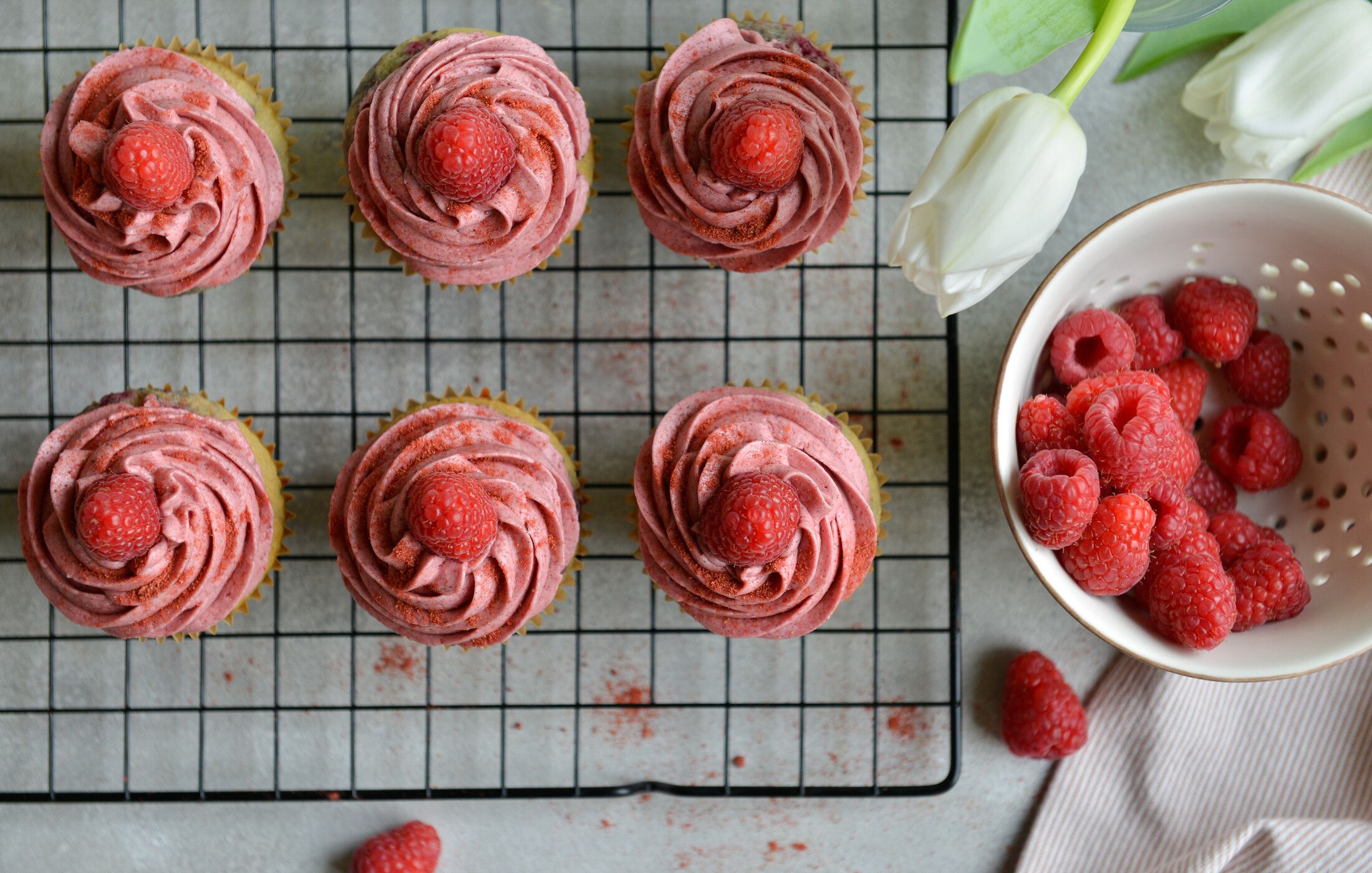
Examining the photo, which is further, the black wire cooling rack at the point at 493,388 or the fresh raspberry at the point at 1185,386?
the black wire cooling rack at the point at 493,388

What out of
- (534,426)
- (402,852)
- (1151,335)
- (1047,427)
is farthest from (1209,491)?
(402,852)

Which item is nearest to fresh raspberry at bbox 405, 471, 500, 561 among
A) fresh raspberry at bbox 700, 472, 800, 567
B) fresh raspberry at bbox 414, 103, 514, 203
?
fresh raspberry at bbox 700, 472, 800, 567

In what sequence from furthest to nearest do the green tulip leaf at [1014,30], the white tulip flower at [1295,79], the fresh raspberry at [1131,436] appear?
the white tulip flower at [1295,79]
the green tulip leaf at [1014,30]
the fresh raspberry at [1131,436]

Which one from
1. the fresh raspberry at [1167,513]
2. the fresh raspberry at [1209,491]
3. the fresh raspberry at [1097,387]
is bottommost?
the fresh raspberry at [1209,491]

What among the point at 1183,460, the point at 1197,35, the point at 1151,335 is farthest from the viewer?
the point at 1197,35

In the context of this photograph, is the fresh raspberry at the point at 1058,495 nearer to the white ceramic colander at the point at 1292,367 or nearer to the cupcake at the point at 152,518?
the white ceramic colander at the point at 1292,367

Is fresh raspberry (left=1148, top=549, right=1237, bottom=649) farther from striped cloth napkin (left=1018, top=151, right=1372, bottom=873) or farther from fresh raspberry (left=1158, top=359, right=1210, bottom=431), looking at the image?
striped cloth napkin (left=1018, top=151, right=1372, bottom=873)

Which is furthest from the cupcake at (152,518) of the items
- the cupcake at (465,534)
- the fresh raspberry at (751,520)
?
the fresh raspberry at (751,520)

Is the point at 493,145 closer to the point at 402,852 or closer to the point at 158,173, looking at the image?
the point at 158,173
